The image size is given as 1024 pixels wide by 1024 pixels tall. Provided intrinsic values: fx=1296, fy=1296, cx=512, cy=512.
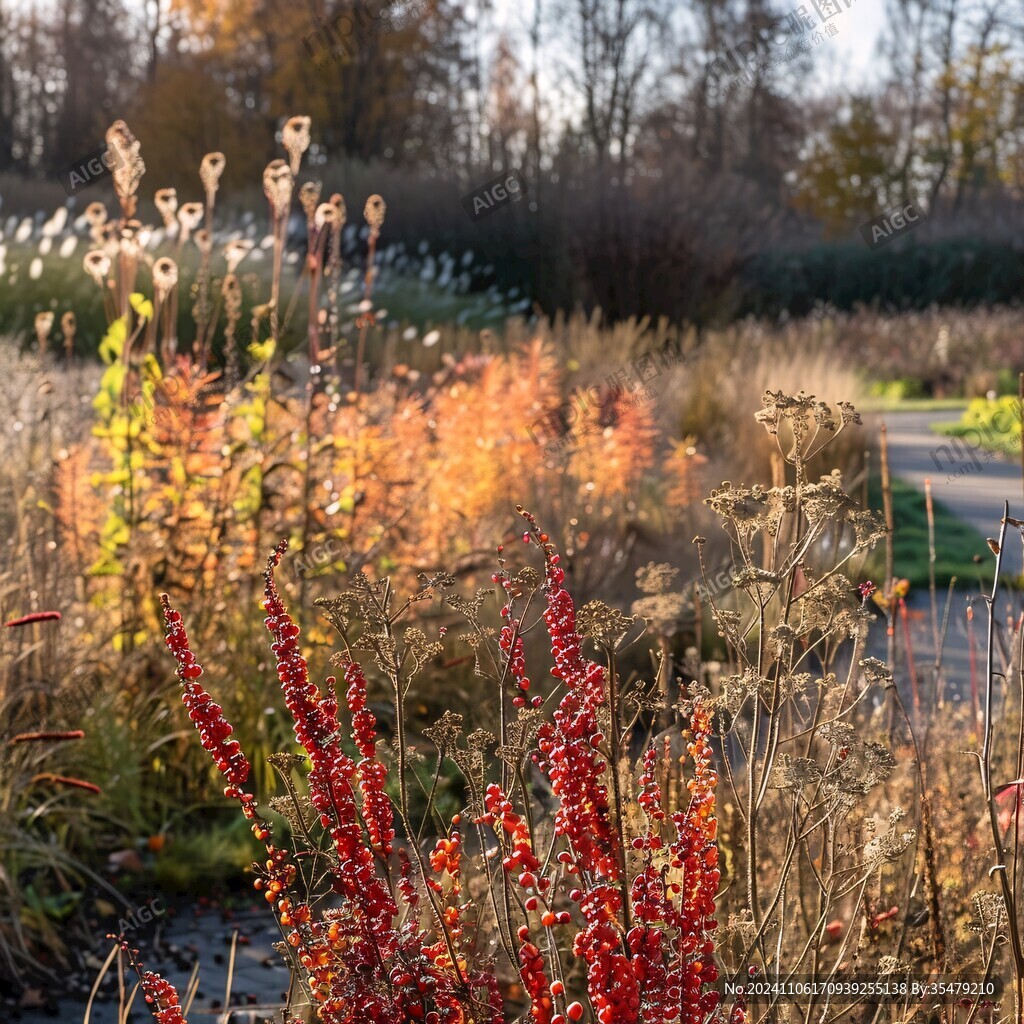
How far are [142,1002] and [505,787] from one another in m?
1.83

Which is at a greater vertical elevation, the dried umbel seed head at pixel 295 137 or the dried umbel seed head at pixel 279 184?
the dried umbel seed head at pixel 295 137

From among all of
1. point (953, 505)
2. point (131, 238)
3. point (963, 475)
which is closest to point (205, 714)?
point (131, 238)

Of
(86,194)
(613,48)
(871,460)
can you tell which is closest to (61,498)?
(871,460)

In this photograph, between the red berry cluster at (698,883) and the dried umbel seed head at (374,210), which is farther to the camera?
the dried umbel seed head at (374,210)

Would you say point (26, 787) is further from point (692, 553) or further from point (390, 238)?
point (390, 238)

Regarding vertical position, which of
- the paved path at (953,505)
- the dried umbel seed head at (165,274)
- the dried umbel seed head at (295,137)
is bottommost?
the paved path at (953,505)

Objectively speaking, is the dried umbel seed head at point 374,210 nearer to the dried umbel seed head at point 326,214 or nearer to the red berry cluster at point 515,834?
the dried umbel seed head at point 326,214

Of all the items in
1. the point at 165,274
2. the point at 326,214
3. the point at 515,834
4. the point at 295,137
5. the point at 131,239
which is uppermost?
the point at 295,137

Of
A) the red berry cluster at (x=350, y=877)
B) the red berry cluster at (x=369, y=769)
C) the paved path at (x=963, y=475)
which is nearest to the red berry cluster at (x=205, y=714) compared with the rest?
the red berry cluster at (x=350, y=877)

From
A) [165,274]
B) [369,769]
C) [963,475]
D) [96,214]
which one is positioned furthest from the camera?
[963,475]

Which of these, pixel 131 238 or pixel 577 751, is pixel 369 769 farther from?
pixel 131 238

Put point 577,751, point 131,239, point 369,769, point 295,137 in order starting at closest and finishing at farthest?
1. point 577,751
2. point 369,769
3. point 295,137
4. point 131,239

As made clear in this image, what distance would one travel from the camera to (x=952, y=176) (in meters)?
37.0

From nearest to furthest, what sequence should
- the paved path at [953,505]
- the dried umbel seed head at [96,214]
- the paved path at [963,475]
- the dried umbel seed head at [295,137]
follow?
1. the dried umbel seed head at [295,137]
2. the dried umbel seed head at [96,214]
3. the paved path at [953,505]
4. the paved path at [963,475]
